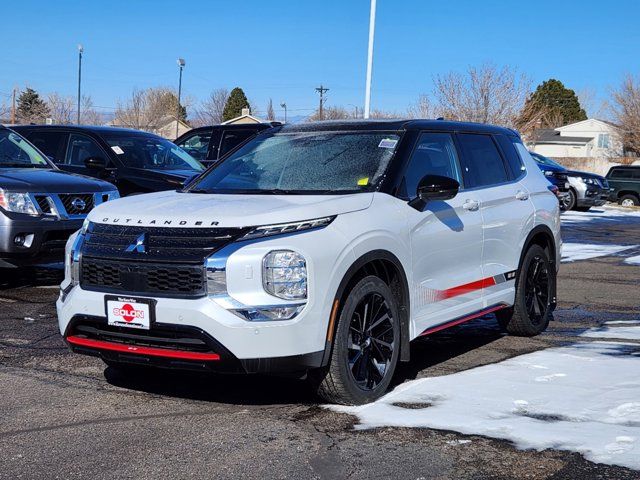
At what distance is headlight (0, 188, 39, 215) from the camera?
8758 millimetres

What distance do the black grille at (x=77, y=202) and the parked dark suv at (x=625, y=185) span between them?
26216 mm

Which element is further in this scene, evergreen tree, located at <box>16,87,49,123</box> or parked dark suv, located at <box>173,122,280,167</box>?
evergreen tree, located at <box>16,87,49,123</box>

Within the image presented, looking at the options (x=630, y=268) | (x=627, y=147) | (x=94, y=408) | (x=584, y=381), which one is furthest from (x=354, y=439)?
(x=627, y=147)

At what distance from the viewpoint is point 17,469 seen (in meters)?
4.11

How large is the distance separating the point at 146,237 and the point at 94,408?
41.1 inches

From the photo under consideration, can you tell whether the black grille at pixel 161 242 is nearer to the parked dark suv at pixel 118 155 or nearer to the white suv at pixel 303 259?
the white suv at pixel 303 259

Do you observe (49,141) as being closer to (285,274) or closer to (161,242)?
(161,242)

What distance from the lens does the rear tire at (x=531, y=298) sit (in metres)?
7.29

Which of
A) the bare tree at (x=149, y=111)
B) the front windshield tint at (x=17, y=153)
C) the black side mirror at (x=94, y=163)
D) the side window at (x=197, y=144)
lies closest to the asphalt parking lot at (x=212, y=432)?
the front windshield tint at (x=17, y=153)

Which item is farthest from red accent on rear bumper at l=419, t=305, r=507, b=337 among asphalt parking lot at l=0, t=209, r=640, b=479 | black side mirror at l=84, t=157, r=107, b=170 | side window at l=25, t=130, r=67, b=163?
side window at l=25, t=130, r=67, b=163

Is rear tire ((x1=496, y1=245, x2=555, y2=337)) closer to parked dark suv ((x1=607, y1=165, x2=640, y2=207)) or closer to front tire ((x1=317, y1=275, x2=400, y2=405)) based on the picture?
front tire ((x1=317, y1=275, x2=400, y2=405))

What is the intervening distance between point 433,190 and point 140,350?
82.2 inches

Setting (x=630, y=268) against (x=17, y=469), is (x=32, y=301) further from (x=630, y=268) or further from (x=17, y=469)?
(x=630, y=268)

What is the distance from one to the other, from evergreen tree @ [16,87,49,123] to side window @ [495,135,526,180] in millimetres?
63281
